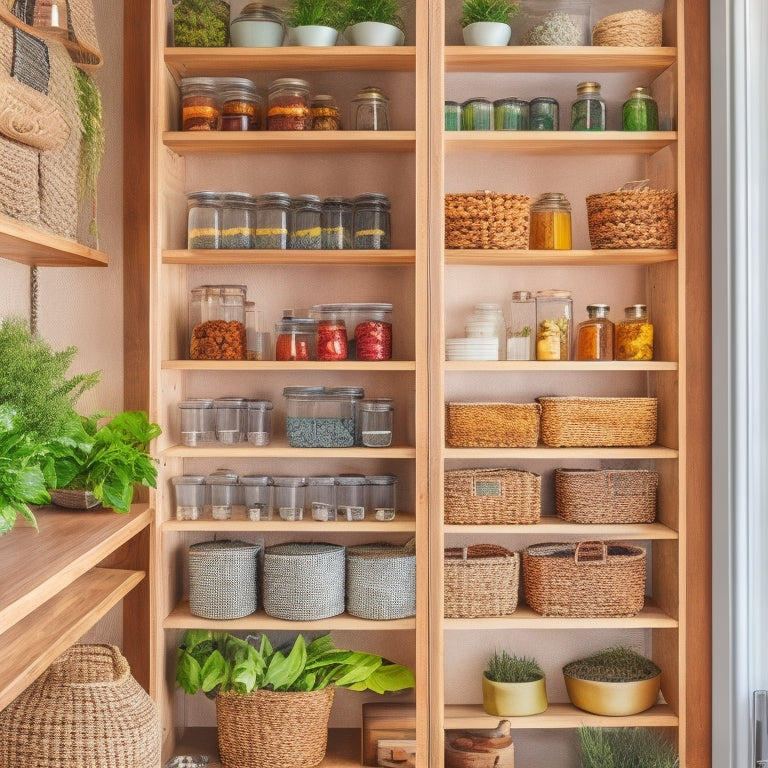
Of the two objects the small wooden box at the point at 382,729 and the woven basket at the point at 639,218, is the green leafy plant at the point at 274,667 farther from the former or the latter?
the woven basket at the point at 639,218

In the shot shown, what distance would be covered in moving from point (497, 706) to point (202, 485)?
1114 millimetres

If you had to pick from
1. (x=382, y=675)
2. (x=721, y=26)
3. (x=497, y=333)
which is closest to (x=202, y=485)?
(x=382, y=675)

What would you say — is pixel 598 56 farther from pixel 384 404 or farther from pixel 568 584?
pixel 568 584

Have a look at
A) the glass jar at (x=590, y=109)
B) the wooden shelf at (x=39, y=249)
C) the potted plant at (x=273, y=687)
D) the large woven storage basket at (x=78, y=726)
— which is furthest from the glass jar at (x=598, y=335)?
the large woven storage basket at (x=78, y=726)

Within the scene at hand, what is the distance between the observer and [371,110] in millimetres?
2512

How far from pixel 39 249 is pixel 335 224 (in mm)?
884

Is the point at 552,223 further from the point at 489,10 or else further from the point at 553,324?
the point at 489,10

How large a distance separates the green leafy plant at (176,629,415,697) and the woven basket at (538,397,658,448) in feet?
2.82

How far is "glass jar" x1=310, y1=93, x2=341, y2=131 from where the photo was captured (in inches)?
97.8

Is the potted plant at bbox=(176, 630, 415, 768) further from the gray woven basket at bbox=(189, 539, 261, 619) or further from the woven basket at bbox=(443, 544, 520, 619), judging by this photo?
the woven basket at bbox=(443, 544, 520, 619)

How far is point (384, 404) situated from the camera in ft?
8.26

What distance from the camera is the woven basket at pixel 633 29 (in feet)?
8.09

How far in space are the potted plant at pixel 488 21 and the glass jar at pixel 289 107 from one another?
0.52 meters

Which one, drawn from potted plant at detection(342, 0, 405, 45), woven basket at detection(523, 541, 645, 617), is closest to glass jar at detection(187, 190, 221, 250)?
potted plant at detection(342, 0, 405, 45)
